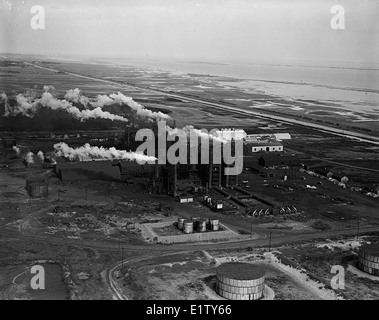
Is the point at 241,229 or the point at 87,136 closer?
the point at 241,229

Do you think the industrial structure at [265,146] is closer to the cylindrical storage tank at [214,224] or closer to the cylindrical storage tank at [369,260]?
the cylindrical storage tank at [214,224]

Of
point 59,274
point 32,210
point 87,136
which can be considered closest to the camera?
point 59,274

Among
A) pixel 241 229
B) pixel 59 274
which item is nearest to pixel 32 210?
pixel 59 274

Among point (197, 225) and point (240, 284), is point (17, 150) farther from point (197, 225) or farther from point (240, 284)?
point (240, 284)

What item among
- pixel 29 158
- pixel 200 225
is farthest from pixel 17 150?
pixel 200 225

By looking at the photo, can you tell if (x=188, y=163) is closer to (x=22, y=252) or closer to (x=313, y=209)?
(x=313, y=209)

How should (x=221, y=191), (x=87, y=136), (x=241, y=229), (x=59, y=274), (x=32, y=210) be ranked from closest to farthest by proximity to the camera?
(x=59, y=274) < (x=241, y=229) < (x=32, y=210) < (x=221, y=191) < (x=87, y=136)

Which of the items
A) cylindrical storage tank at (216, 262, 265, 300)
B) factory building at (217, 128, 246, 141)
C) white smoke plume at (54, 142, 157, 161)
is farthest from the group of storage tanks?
factory building at (217, 128, 246, 141)
